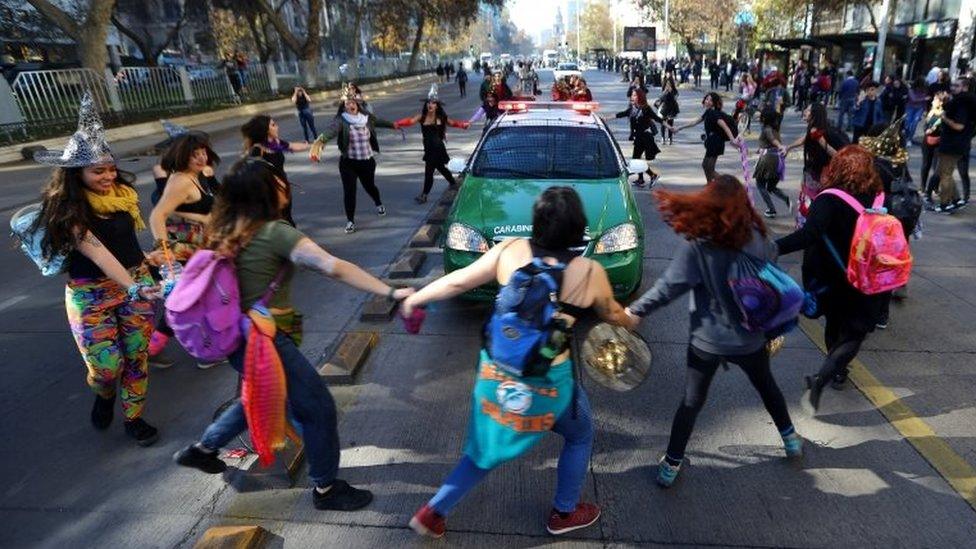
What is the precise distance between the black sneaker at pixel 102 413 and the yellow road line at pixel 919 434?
461 cm

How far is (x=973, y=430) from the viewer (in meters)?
3.40

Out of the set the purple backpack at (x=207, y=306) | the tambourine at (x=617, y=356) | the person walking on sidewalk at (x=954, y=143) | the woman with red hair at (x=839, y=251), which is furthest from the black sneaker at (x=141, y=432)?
the person walking on sidewalk at (x=954, y=143)

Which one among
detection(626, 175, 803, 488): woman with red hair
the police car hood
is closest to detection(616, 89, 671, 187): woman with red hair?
the police car hood

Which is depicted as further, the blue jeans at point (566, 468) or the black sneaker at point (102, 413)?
the black sneaker at point (102, 413)

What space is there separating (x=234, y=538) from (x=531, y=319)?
5.41 ft

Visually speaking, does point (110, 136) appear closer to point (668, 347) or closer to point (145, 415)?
point (145, 415)

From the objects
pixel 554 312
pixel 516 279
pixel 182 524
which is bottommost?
pixel 182 524

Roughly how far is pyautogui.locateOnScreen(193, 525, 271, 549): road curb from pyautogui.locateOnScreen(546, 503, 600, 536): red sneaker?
1291 mm

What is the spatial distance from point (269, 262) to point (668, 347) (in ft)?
10.1

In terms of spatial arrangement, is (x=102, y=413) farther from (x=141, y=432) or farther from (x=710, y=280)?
(x=710, y=280)

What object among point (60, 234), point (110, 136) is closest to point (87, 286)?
point (60, 234)

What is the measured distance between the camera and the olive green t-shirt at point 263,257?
241cm

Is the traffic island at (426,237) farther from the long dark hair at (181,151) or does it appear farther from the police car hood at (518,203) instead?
the long dark hair at (181,151)

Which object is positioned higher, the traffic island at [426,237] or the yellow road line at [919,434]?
the traffic island at [426,237]
